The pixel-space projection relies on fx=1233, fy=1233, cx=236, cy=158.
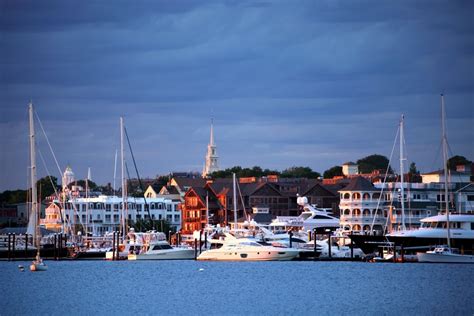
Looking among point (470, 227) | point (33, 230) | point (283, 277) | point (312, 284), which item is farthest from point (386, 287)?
point (33, 230)

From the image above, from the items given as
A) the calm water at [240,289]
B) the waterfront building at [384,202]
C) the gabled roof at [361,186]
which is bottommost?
the calm water at [240,289]

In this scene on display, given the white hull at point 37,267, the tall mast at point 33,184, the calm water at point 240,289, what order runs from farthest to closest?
the tall mast at point 33,184 → the white hull at point 37,267 → the calm water at point 240,289

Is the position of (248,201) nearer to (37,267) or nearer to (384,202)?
(384,202)

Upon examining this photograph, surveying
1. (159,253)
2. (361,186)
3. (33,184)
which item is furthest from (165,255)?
(361,186)

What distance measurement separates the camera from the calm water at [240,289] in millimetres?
78375

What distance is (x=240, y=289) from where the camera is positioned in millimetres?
92688

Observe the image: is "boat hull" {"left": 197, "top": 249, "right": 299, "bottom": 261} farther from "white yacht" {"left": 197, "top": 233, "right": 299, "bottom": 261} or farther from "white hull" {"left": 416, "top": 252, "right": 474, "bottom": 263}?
"white hull" {"left": 416, "top": 252, "right": 474, "bottom": 263}

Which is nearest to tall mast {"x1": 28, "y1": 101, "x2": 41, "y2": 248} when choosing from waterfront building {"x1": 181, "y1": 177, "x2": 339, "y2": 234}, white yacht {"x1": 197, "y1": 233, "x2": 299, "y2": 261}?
white yacht {"x1": 197, "y1": 233, "x2": 299, "y2": 261}

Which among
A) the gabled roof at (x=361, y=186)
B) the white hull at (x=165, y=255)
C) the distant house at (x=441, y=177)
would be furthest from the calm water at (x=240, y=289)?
the distant house at (x=441, y=177)

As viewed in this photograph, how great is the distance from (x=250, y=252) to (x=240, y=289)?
32.5 m

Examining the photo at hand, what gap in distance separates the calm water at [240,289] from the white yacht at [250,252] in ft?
3.00

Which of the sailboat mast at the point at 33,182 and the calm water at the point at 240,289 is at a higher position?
the sailboat mast at the point at 33,182

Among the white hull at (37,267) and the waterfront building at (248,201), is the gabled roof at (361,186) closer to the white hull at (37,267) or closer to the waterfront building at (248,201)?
the waterfront building at (248,201)

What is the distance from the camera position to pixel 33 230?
126375mm
